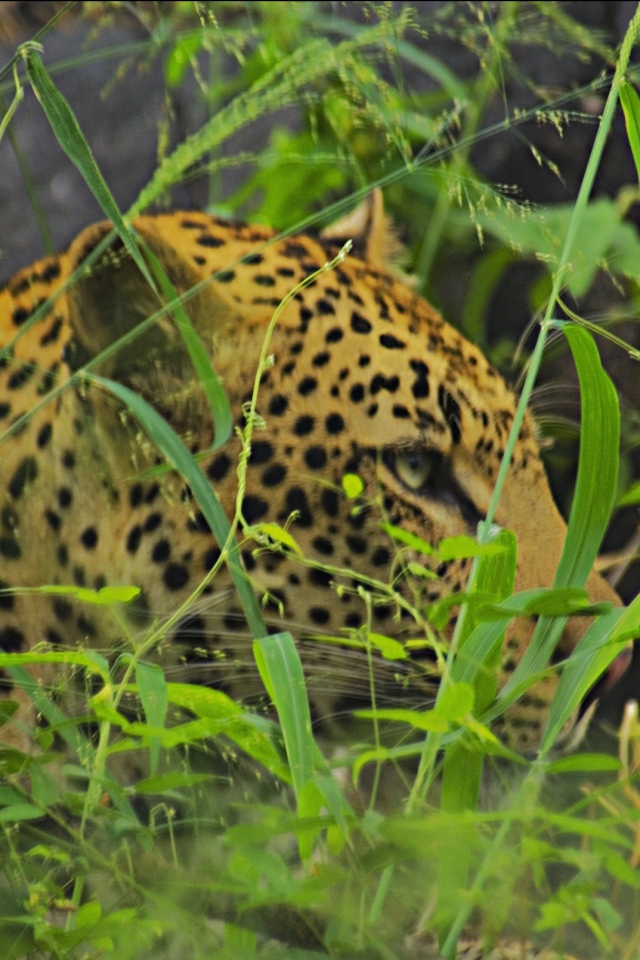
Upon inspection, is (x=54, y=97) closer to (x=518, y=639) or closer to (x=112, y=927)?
(x=112, y=927)

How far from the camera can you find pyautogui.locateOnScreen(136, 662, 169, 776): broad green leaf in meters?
0.82

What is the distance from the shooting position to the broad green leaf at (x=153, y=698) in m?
0.82

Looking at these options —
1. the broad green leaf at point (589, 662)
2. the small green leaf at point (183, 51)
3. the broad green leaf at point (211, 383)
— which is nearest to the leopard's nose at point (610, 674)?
the broad green leaf at point (589, 662)

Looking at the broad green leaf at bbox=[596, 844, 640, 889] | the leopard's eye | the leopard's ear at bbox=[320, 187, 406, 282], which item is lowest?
the broad green leaf at bbox=[596, 844, 640, 889]

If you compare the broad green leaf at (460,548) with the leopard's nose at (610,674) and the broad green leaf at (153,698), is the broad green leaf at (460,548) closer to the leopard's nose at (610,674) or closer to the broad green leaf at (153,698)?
the broad green leaf at (153,698)

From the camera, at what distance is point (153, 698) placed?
0.83m

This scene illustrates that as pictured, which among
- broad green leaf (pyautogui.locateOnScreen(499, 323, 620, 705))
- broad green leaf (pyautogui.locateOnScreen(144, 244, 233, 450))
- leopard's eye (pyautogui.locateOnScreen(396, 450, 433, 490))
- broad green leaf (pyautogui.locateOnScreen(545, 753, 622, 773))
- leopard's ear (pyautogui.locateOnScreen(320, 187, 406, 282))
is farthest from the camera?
leopard's ear (pyautogui.locateOnScreen(320, 187, 406, 282))

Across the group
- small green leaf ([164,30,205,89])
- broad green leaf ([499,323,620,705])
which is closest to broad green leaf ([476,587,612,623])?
broad green leaf ([499,323,620,705])

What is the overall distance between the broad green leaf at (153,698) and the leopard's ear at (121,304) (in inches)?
28.0

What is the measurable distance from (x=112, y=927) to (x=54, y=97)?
76cm

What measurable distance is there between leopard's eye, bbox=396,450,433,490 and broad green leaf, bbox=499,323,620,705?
60cm

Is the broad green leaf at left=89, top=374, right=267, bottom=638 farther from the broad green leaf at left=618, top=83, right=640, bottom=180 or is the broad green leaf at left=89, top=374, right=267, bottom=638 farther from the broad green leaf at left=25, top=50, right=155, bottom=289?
the broad green leaf at left=618, top=83, right=640, bottom=180

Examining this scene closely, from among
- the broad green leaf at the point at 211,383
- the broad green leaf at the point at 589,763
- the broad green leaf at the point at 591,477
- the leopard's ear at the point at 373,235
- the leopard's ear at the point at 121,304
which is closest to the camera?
the broad green leaf at the point at 589,763

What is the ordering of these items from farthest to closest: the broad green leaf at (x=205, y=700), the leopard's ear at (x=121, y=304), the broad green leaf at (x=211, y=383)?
the leopard's ear at (x=121, y=304) → the broad green leaf at (x=211, y=383) → the broad green leaf at (x=205, y=700)
